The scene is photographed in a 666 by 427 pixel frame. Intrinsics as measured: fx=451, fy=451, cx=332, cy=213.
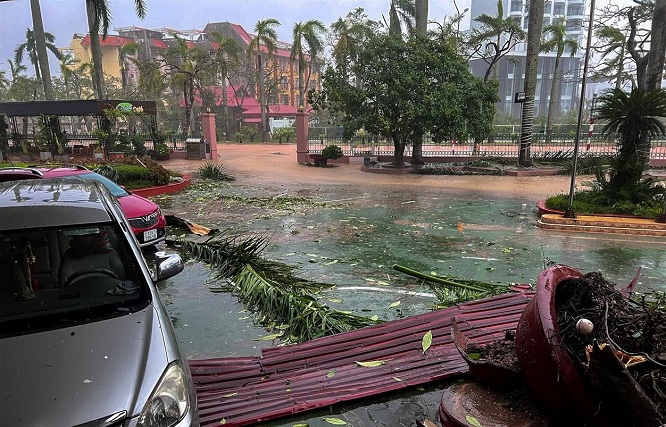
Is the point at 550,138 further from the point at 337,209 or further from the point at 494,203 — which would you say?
the point at 337,209

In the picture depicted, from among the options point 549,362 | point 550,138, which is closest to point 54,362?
point 549,362

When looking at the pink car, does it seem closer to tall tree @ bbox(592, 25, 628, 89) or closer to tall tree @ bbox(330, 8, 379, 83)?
tall tree @ bbox(330, 8, 379, 83)

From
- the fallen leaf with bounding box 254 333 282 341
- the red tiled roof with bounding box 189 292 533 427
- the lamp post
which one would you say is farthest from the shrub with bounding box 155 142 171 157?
the red tiled roof with bounding box 189 292 533 427

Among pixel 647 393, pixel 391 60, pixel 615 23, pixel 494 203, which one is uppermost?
pixel 615 23

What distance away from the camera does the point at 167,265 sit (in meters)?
3.68

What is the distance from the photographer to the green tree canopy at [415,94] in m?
18.5

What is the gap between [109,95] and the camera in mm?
51656

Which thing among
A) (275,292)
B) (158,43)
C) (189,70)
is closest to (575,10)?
(158,43)

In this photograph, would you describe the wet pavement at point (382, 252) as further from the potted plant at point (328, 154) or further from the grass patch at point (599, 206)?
the potted plant at point (328, 154)

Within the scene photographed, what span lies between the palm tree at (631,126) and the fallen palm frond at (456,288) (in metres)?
6.30

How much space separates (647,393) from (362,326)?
2.71 m

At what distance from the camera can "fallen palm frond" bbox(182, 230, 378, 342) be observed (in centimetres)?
461

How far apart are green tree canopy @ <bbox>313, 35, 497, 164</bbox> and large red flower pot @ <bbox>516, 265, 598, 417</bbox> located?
643 inches

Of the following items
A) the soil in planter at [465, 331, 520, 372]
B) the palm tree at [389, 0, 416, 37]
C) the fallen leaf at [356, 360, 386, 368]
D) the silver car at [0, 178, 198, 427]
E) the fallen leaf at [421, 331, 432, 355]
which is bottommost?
the fallen leaf at [356, 360, 386, 368]
